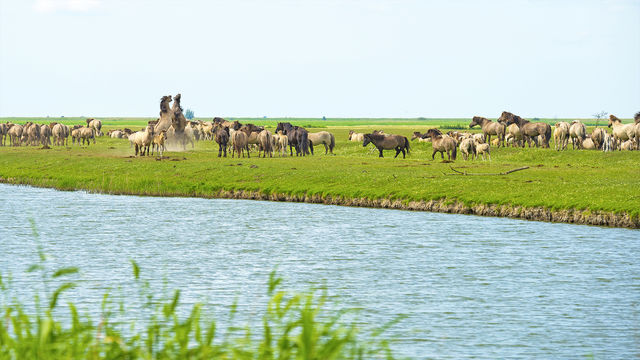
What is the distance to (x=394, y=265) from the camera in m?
27.2

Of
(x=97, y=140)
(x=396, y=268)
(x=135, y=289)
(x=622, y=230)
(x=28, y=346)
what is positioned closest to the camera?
(x=28, y=346)

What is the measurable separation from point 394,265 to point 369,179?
21194 millimetres

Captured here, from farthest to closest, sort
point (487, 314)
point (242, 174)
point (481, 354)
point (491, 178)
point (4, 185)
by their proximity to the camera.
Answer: point (4, 185)
point (242, 174)
point (491, 178)
point (487, 314)
point (481, 354)

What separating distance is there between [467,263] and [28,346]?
19618mm

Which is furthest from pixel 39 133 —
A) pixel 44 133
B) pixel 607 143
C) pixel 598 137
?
pixel 607 143

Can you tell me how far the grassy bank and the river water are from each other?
155 cm

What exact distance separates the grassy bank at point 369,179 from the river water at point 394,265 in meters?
1.55

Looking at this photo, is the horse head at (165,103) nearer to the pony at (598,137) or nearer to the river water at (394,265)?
the river water at (394,265)

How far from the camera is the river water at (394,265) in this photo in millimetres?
18469

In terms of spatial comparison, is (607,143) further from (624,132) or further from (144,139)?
(144,139)

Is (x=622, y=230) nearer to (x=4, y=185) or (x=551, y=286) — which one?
(x=551, y=286)

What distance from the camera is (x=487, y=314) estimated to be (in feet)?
65.5

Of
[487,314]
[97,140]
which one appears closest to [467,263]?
[487,314]

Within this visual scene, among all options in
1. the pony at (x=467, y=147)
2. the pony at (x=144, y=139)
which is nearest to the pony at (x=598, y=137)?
the pony at (x=467, y=147)
